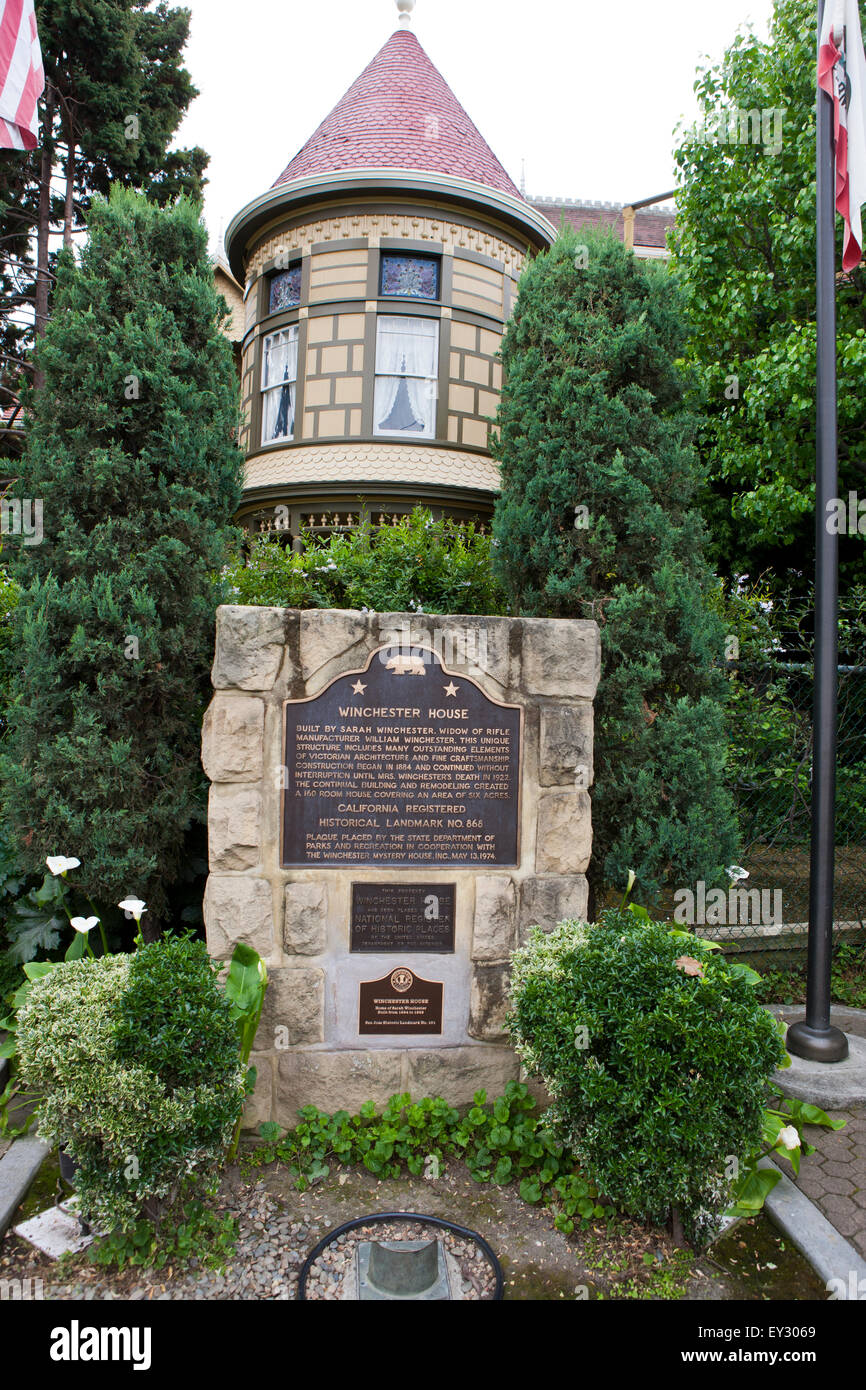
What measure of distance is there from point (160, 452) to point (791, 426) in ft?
23.1

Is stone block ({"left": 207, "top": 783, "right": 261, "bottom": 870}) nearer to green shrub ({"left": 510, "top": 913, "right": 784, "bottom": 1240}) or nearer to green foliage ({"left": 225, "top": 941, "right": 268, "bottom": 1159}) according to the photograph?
green foliage ({"left": 225, "top": 941, "right": 268, "bottom": 1159})

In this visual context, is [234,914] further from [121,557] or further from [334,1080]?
[121,557]

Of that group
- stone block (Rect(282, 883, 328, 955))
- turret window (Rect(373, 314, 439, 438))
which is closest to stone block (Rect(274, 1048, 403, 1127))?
stone block (Rect(282, 883, 328, 955))

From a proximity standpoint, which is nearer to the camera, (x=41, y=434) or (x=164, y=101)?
(x=41, y=434)

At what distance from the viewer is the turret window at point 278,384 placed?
42.2ft

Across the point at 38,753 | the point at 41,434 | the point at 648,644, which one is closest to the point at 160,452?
the point at 41,434

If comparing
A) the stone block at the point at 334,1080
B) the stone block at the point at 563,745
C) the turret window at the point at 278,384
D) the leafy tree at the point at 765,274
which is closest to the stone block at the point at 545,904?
the stone block at the point at 563,745

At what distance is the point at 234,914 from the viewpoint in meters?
3.59

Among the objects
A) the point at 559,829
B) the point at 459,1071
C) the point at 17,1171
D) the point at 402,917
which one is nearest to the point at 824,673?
the point at 559,829

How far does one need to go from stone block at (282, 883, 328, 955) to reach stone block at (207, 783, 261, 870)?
0.90 feet

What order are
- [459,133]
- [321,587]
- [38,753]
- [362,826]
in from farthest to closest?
[459,133] < [321,587] < [38,753] < [362,826]

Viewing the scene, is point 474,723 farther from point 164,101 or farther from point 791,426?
point 164,101

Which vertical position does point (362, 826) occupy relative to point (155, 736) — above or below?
below
